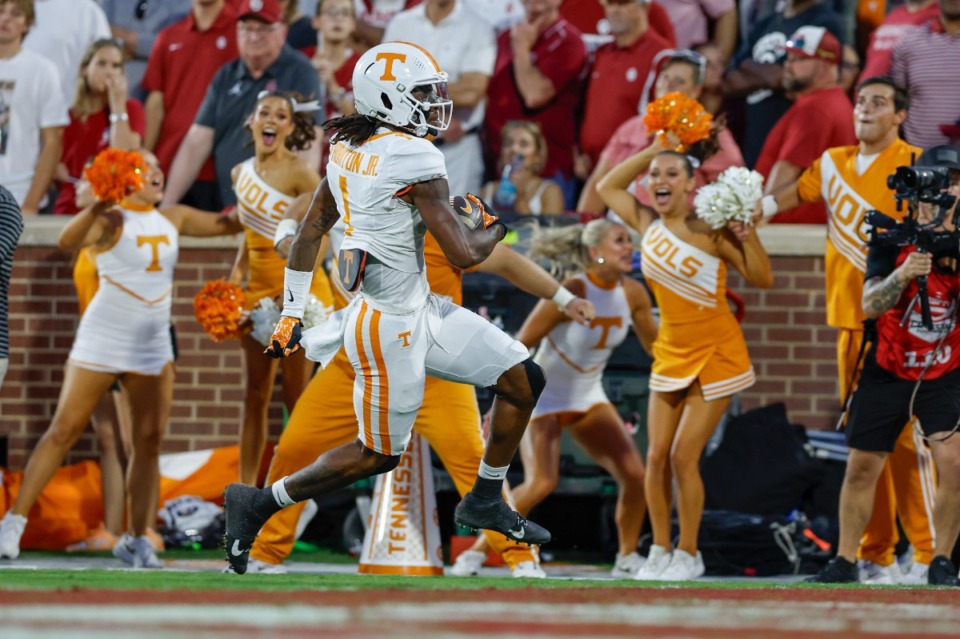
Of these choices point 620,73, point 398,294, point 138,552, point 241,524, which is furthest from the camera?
point 620,73

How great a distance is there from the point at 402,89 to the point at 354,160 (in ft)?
1.10

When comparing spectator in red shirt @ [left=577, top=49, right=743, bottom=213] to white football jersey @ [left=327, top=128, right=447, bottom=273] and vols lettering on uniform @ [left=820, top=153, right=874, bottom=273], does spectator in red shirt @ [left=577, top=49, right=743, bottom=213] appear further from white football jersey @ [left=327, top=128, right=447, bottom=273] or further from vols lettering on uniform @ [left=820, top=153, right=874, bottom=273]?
white football jersey @ [left=327, top=128, right=447, bottom=273]

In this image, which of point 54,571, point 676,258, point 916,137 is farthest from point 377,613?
point 916,137

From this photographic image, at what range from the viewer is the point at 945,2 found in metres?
10.2

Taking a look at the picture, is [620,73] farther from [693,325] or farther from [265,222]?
[265,222]

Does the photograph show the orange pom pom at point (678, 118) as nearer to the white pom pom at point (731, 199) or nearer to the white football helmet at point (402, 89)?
the white pom pom at point (731, 199)

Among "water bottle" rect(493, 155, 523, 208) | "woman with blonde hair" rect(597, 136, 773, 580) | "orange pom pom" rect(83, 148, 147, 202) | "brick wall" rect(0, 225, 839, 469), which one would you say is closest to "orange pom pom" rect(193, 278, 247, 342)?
"orange pom pom" rect(83, 148, 147, 202)

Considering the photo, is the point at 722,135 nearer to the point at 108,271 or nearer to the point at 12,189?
the point at 108,271

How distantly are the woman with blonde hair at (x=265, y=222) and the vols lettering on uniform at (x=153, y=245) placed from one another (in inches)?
17.6

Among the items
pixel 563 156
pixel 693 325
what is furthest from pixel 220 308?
pixel 563 156

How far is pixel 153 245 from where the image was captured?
9297 millimetres

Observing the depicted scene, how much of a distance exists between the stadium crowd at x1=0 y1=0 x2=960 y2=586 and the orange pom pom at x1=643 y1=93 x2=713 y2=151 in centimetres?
10

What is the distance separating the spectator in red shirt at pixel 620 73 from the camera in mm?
10773

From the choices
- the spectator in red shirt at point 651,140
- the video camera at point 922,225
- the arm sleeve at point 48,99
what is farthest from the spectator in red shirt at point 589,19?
the video camera at point 922,225
